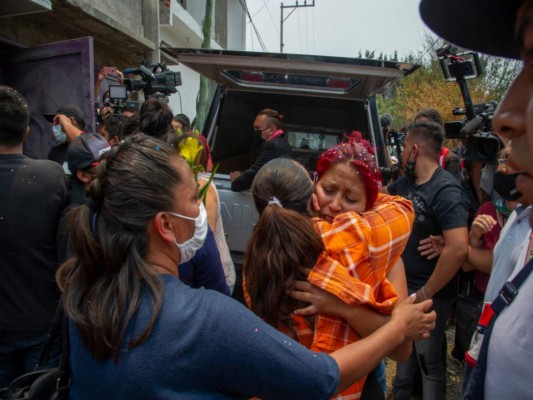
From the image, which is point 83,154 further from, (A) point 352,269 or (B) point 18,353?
(A) point 352,269

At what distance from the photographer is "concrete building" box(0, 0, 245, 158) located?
5.11 m

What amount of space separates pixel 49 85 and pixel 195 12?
45.1 feet

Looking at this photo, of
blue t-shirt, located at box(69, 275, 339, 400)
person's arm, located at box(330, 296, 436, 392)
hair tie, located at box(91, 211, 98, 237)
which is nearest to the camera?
blue t-shirt, located at box(69, 275, 339, 400)

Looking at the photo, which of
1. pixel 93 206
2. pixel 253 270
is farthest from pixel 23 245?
pixel 253 270

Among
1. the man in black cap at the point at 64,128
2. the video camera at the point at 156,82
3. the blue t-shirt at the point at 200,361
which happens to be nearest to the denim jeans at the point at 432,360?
the blue t-shirt at the point at 200,361

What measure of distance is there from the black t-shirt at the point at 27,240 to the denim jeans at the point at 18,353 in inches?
1.9

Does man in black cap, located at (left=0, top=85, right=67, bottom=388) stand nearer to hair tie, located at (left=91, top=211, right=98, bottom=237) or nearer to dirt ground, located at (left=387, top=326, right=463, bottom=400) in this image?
hair tie, located at (left=91, top=211, right=98, bottom=237)

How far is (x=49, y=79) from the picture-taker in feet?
17.4

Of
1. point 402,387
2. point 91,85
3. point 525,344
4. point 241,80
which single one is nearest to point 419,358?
point 402,387

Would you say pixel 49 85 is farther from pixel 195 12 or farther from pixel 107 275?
pixel 195 12

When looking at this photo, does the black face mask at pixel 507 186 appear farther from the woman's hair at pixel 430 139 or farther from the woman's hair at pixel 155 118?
the woman's hair at pixel 155 118

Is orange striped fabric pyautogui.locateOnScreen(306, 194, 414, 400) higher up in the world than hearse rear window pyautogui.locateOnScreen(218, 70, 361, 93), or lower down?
lower down

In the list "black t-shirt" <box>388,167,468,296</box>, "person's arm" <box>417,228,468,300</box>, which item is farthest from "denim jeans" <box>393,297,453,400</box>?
"person's arm" <box>417,228,468,300</box>

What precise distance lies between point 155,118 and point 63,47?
9.86 feet
